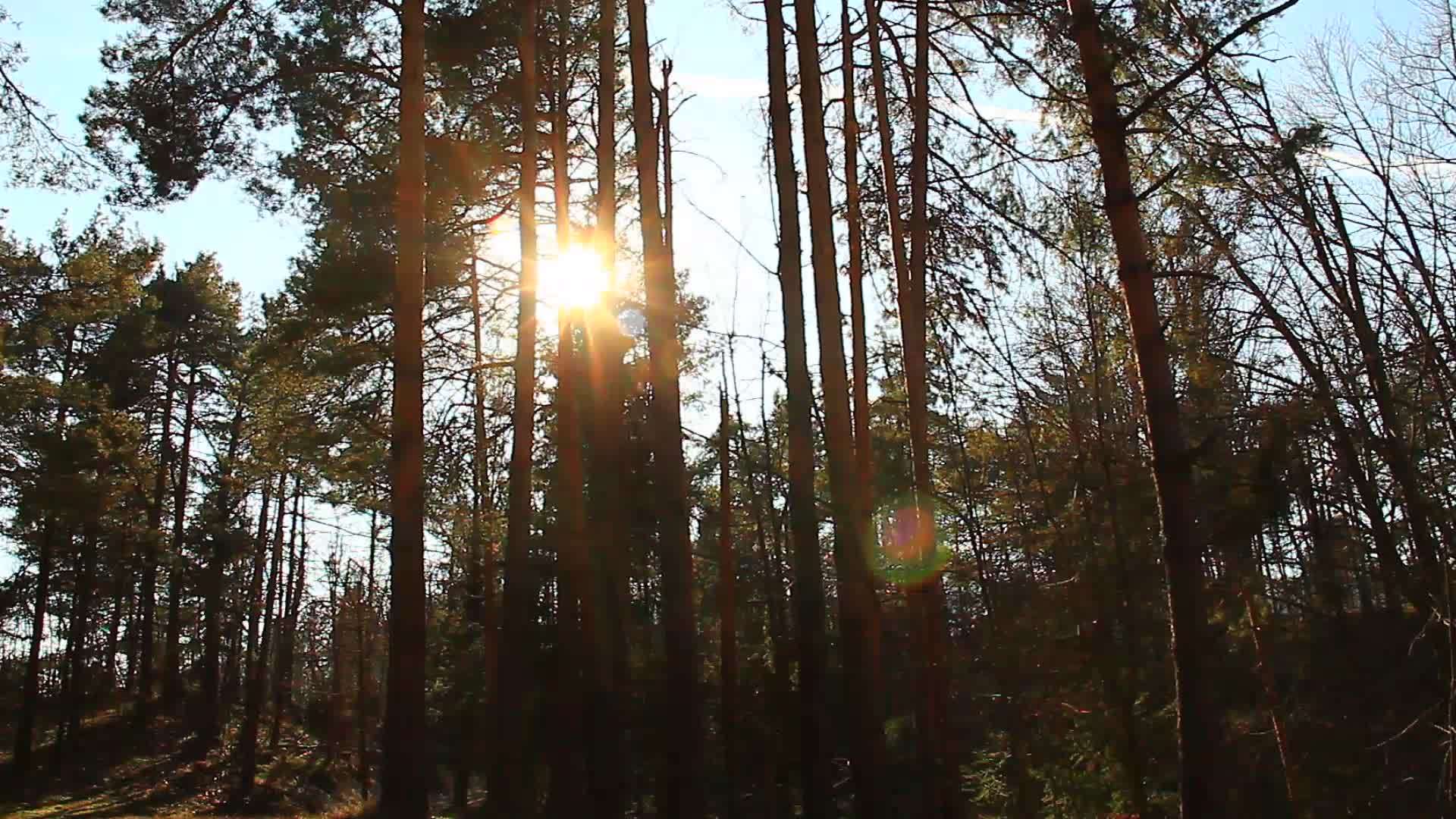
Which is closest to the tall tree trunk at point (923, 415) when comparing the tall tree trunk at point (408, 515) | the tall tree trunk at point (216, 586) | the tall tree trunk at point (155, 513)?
the tall tree trunk at point (408, 515)

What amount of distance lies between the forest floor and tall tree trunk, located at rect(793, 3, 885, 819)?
14554 millimetres

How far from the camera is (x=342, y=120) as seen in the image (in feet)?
42.4

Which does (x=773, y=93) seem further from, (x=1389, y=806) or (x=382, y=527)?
(x=382, y=527)

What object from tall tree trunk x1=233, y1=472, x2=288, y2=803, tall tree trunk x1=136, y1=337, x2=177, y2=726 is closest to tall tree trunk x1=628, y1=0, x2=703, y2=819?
tall tree trunk x1=233, y1=472, x2=288, y2=803

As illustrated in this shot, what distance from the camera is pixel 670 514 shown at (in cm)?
1035

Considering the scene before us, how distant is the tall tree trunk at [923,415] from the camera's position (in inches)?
436

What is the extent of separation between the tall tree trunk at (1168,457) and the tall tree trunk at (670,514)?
179 inches

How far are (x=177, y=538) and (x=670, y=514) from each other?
25.8 metres

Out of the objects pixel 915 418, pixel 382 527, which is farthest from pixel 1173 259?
pixel 382 527

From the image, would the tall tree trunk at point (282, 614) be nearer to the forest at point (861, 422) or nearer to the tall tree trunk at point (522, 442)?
the forest at point (861, 422)

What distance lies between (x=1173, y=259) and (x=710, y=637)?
70.3ft

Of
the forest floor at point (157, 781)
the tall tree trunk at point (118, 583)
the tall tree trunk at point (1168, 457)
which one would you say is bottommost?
the forest floor at point (157, 781)

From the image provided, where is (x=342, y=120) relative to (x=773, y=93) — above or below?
above

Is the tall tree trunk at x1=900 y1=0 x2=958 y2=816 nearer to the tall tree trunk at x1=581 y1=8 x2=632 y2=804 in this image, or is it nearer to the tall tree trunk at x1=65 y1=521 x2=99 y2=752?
the tall tree trunk at x1=581 y1=8 x2=632 y2=804
